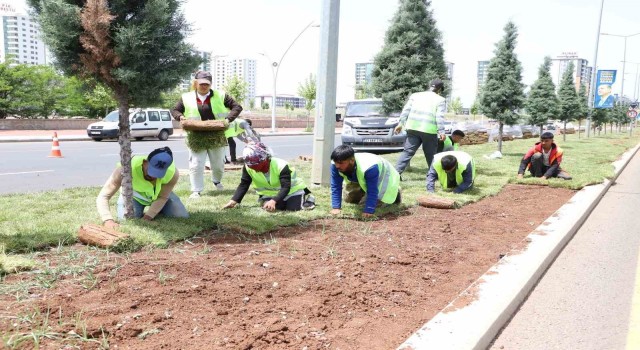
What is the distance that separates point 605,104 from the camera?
32.3m

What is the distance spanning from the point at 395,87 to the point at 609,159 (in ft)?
28.8

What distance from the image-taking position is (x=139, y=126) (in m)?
23.0

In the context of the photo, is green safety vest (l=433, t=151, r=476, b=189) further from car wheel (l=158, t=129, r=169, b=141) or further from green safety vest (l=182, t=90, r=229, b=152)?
car wheel (l=158, t=129, r=169, b=141)

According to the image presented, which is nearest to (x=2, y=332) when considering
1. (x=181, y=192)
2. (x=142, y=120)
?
(x=181, y=192)

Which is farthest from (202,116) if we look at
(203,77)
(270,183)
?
(270,183)

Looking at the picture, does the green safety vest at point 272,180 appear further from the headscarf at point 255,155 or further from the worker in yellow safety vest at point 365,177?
the worker in yellow safety vest at point 365,177

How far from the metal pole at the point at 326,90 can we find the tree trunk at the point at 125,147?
339cm

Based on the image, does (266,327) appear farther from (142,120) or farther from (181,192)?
(142,120)

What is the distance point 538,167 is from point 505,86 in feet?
25.2

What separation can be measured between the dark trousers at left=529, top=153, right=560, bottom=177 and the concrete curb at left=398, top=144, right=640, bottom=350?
4230 millimetres

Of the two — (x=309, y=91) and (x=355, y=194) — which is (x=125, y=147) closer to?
(x=355, y=194)

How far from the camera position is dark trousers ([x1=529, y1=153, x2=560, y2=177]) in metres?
9.48

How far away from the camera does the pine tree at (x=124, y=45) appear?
164 inches

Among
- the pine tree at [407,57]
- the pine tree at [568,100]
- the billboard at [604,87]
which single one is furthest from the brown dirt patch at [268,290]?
the billboard at [604,87]
